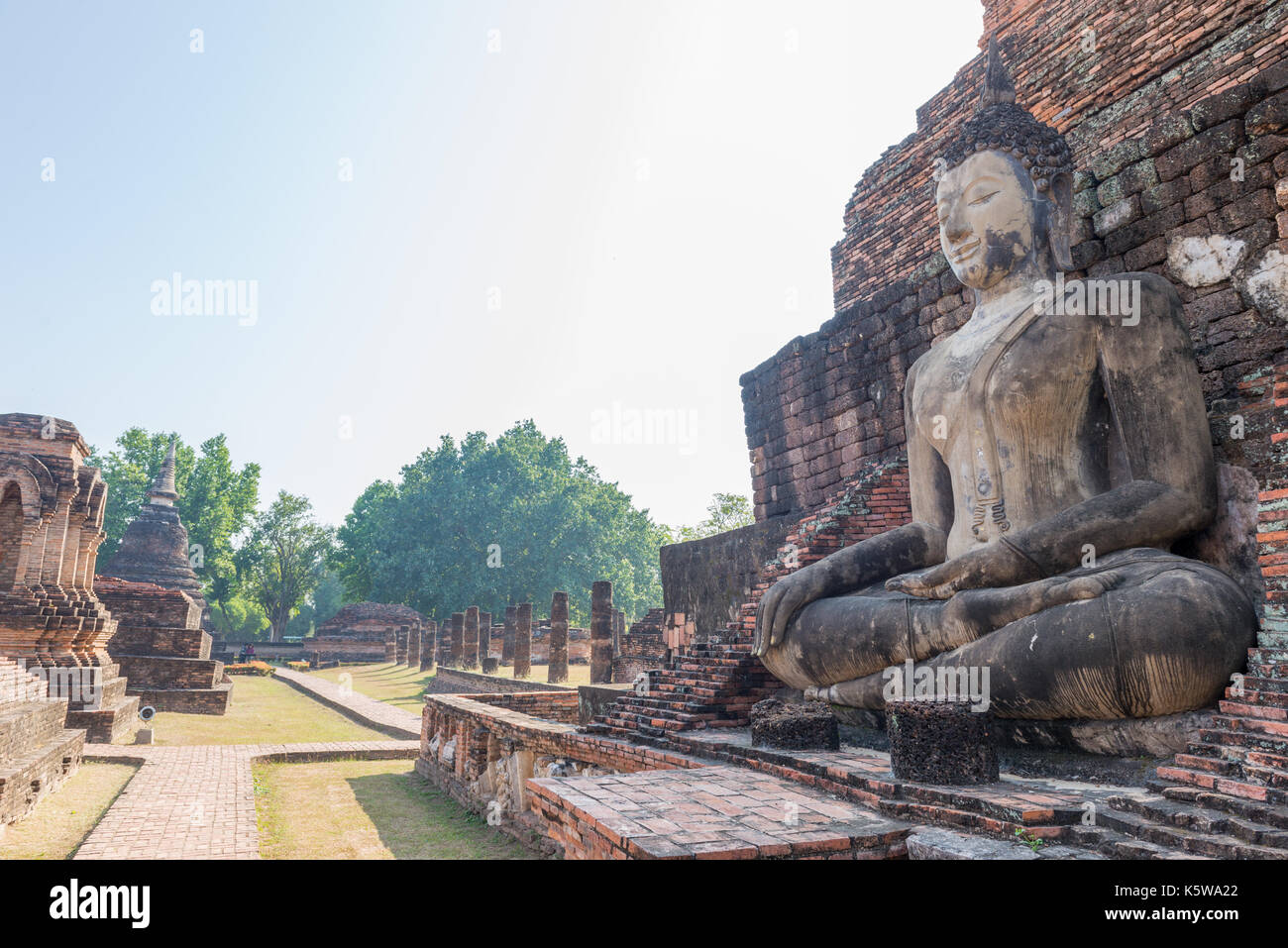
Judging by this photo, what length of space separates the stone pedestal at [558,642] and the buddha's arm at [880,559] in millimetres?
16017

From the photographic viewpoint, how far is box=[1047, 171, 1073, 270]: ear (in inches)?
190

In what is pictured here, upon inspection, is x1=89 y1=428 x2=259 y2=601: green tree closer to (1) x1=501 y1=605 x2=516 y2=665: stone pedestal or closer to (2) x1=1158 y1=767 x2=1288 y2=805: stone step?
(1) x1=501 y1=605 x2=516 y2=665: stone pedestal

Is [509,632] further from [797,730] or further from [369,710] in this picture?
[797,730]

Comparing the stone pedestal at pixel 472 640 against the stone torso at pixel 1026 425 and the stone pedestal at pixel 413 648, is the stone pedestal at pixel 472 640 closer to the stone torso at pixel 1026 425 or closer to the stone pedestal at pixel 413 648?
the stone pedestal at pixel 413 648

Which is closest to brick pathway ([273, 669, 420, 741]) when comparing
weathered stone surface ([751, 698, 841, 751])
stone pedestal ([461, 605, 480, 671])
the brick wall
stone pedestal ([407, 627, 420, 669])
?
stone pedestal ([461, 605, 480, 671])

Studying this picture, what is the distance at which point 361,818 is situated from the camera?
7.43 m

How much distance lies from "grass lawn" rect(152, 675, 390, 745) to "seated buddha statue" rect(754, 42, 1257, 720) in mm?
10280

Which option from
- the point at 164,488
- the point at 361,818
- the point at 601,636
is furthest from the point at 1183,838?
the point at 164,488

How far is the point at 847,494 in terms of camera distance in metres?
6.41

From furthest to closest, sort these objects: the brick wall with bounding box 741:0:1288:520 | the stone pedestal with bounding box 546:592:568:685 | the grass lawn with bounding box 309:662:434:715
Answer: the grass lawn with bounding box 309:662:434:715 < the stone pedestal with bounding box 546:592:568:685 < the brick wall with bounding box 741:0:1288:520

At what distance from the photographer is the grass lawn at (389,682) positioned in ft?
69.7

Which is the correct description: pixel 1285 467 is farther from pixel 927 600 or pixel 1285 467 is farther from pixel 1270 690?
pixel 927 600

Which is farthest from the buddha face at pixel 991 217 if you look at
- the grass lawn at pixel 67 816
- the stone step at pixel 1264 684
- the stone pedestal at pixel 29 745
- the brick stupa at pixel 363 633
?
the brick stupa at pixel 363 633
